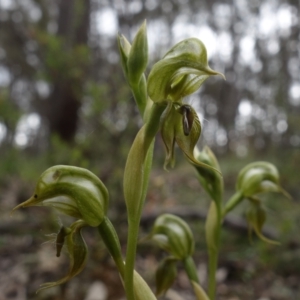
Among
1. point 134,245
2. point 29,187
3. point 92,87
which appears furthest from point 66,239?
point 29,187

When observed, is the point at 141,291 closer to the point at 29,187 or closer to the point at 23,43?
the point at 29,187

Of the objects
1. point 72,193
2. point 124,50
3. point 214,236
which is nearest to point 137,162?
point 72,193

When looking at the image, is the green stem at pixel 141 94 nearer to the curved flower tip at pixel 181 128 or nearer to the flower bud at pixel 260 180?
the curved flower tip at pixel 181 128

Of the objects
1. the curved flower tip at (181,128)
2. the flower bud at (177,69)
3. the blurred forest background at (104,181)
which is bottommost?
the blurred forest background at (104,181)

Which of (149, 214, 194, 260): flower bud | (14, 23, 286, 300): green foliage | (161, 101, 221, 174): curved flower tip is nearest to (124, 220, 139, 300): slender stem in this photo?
(14, 23, 286, 300): green foliage

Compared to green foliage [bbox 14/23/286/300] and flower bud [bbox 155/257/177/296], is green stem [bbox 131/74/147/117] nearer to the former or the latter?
green foliage [bbox 14/23/286/300]

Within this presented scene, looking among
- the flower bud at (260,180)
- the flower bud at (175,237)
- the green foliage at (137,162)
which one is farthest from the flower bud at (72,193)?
the flower bud at (260,180)
